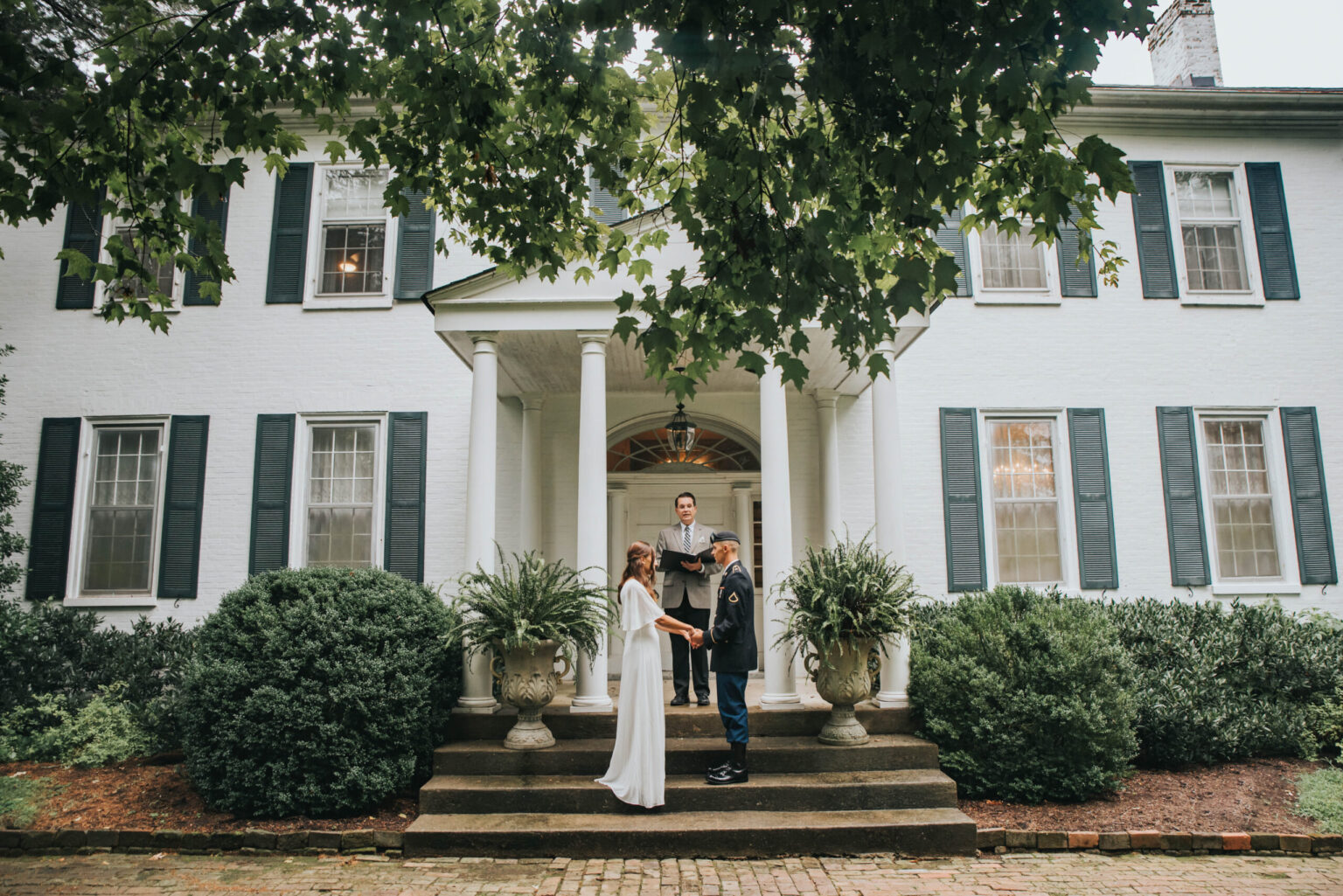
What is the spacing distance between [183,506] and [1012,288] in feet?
34.0

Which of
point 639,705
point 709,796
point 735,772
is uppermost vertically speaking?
point 639,705

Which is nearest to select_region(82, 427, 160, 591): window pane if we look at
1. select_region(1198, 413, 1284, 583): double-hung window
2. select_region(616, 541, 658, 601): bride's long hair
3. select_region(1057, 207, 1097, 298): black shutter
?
select_region(616, 541, 658, 601): bride's long hair

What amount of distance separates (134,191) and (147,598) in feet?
20.8

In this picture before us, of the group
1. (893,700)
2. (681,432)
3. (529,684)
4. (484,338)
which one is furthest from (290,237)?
(893,700)

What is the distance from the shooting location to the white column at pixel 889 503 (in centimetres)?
728

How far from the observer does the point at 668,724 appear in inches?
275

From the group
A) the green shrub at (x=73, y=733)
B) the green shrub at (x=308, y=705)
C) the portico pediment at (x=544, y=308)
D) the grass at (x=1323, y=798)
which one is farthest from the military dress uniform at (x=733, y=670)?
the green shrub at (x=73, y=733)

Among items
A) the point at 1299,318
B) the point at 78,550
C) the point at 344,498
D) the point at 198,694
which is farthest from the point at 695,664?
the point at 1299,318

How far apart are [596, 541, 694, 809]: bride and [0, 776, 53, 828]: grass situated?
437 cm

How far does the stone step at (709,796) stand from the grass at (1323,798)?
8.93 ft

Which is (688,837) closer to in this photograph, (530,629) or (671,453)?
(530,629)

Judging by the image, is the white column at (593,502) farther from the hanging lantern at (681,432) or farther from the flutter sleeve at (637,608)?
the hanging lantern at (681,432)

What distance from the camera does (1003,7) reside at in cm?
365

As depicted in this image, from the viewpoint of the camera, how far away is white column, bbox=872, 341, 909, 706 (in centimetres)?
728
